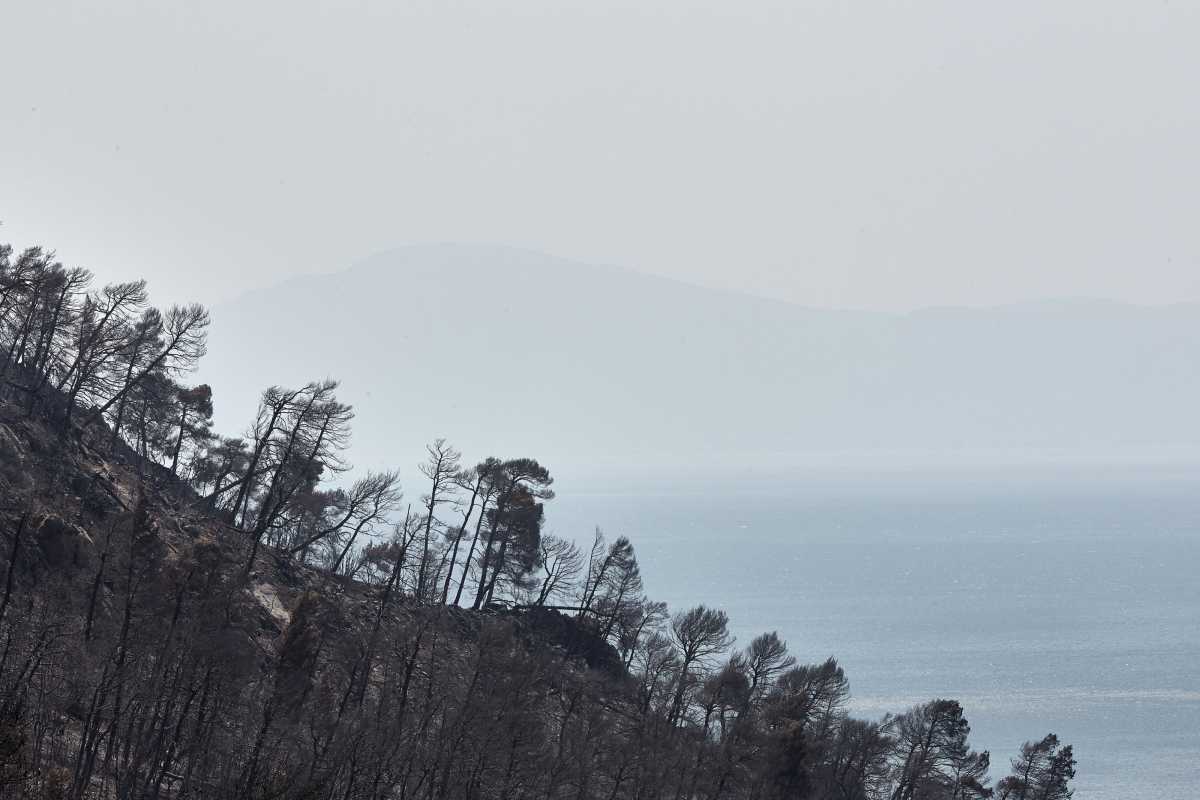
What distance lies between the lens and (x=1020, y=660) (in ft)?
496

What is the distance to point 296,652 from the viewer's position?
37469mm

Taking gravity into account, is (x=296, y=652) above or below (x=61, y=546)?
below

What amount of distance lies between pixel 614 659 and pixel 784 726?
15.2 metres

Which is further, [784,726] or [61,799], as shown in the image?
[784,726]

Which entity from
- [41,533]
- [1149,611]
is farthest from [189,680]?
[1149,611]

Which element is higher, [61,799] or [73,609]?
[73,609]

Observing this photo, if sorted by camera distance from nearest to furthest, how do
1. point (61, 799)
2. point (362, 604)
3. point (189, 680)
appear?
point (61, 799) < point (189, 680) < point (362, 604)

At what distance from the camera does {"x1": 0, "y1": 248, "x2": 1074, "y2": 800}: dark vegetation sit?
32.6 meters

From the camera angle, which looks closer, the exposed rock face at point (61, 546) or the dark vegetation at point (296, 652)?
the dark vegetation at point (296, 652)

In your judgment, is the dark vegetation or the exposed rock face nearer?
the dark vegetation

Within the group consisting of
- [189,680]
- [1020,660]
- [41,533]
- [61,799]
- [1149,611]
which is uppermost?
[1149,611]

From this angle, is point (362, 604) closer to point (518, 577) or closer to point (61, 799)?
point (518, 577)

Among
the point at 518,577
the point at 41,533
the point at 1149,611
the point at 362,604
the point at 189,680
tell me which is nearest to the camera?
the point at 189,680

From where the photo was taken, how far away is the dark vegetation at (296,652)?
3262 centimetres
